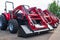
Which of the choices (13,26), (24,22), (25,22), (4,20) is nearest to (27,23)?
(25,22)

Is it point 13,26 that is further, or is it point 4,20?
point 4,20

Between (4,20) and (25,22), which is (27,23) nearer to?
(25,22)

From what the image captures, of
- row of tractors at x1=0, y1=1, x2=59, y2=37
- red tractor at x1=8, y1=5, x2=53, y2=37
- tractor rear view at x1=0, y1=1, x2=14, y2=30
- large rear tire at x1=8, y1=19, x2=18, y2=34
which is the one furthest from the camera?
tractor rear view at x1=0, y1=1, x2=14, y2=30

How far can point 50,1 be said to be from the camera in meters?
22.2

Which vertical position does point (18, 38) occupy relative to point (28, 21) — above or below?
below

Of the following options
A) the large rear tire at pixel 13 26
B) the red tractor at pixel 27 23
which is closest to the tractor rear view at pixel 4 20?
the red tractor at pixel 27 23

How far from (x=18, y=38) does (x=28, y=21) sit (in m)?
1.04

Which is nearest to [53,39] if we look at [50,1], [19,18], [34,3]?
[19,18]

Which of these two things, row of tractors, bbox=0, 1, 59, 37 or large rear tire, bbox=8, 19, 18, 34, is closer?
row of tractors, bbox=0, 1, 59, 37

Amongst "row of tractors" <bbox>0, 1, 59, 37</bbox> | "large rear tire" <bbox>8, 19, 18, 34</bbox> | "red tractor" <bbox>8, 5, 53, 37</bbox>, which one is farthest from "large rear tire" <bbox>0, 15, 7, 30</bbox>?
"large rear tire" <bbox>8, 19, 18, 34</bbox>

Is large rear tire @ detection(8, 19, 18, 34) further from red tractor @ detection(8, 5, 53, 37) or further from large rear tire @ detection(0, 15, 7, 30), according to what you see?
large rear tire @ detection(0, 15, 7, 30)

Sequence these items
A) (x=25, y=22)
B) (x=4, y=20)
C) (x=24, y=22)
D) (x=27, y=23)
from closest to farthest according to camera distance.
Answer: (x=27, y=23) < (x=25, y=22) < (x=24, y=22) < (x=4, y=20)

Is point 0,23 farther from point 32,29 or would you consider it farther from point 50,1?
point 50,1

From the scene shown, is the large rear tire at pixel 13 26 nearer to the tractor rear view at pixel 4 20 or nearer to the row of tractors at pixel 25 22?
the row of tractors at pixel 25 22
